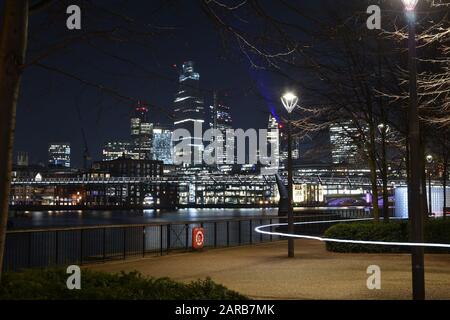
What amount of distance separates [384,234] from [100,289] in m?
13.9

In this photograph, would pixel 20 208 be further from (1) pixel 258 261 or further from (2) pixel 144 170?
(1) pixel 258 261

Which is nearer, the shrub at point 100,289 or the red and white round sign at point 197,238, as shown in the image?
the shrub at point 100,289

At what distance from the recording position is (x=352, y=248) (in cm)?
1967

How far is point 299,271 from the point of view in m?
14.7

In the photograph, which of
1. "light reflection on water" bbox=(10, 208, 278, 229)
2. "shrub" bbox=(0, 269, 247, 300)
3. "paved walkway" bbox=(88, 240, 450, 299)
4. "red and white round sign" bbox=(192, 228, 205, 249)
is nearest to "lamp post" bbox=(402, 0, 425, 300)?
"paved walkway" bbox=(88, 240, 450, 299)

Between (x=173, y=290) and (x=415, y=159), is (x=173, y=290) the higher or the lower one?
the lower one

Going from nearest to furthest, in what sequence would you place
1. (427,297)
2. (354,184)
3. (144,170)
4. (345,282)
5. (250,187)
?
(427,297)
(345,282)
(354,184)
(250,187)
(144,170)

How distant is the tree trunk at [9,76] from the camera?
266 inches

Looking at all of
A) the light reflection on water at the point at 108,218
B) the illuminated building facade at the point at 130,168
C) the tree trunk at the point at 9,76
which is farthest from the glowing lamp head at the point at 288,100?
the illuminated building facade at the point at 130,168

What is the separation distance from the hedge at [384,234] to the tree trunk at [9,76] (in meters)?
14.3

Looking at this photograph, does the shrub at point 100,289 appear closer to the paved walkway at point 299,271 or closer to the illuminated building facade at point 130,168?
the paved walkway at point 299,271

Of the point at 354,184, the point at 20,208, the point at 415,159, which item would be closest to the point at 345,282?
the point at 415,159
